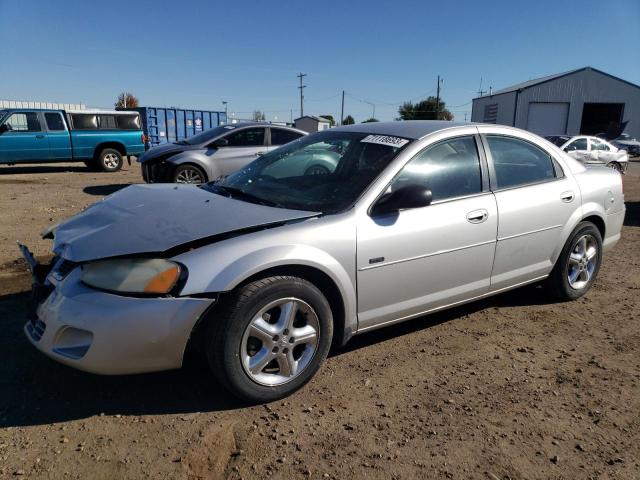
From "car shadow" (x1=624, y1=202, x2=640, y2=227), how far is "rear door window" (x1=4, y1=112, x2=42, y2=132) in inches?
581

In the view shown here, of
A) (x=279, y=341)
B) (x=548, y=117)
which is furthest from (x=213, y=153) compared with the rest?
(x=548, y=117)

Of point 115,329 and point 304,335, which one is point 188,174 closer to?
point 304,335

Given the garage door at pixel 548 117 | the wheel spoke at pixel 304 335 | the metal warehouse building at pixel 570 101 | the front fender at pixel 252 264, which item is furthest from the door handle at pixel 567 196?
the garage door at pixel 548 117

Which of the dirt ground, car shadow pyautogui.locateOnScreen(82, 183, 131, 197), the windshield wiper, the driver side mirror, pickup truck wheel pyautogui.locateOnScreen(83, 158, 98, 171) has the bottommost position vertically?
the dirt ground

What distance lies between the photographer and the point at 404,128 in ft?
12.2

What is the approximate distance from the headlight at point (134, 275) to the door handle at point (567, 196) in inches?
125

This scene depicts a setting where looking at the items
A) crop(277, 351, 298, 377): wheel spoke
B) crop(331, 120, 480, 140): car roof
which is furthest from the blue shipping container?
crop(277, 351, 298, 377): wheel spoke

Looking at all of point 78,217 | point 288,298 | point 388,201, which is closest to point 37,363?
point 78,217

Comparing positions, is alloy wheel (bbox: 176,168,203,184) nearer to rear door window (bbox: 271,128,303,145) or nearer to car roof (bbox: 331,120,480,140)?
rear door window (bbox: 271,128,303,145)

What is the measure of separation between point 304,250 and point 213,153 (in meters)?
7.17

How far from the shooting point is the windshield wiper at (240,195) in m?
3.26

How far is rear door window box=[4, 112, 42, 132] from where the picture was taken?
13812 millimetres

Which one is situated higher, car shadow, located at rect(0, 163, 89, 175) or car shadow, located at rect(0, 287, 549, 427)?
car shadow, located at rect(0, 287, 549, 427)

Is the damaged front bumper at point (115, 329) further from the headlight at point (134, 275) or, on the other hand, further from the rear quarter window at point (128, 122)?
the rear quarter window at point (128, 122)
